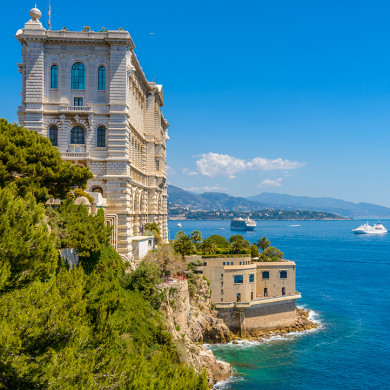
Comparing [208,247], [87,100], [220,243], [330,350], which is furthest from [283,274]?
[87,100]

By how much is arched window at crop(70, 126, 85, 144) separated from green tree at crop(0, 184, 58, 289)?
20707 millimetres

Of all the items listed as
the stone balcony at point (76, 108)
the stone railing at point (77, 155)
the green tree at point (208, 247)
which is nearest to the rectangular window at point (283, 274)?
the green tree at point (208, 247)

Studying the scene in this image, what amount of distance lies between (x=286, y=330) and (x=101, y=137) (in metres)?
36.7

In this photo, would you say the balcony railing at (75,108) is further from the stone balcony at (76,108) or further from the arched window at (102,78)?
the arched window at (102,78)

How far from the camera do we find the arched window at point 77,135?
132 feet

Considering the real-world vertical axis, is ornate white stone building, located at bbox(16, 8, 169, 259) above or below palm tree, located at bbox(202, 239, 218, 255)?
above

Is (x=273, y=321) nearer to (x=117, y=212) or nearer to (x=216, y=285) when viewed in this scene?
(x=216, y=285)

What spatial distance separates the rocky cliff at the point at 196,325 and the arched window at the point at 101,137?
571 inches

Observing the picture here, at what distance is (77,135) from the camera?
40.2 meters

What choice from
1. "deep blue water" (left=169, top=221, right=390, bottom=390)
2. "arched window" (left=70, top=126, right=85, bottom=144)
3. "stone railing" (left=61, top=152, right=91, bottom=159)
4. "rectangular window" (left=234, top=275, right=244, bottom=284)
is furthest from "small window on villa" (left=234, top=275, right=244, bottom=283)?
"arched window" (left=70, top=126, right=85, bottom=144)

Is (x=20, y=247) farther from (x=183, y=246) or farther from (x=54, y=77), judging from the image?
(x=183, y=246)

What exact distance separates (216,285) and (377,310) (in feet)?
95.4

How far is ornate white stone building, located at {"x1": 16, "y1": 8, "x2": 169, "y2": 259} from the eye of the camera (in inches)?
1542

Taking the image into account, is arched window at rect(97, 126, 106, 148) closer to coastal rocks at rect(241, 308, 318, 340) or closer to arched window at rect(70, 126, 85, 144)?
arched window at rect(70, 126, 85, 144)
